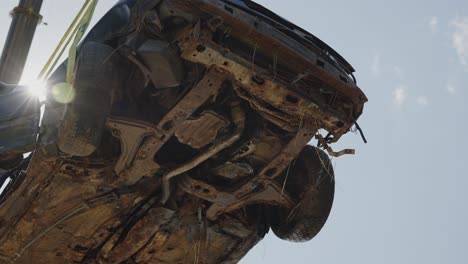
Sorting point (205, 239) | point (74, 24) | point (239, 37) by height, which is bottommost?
point (205, 239)

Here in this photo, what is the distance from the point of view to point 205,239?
19.0 ft

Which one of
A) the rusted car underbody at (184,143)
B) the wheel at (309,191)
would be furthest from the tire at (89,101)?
the wheel at (309,191)

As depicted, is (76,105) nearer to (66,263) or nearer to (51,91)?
(51,91)

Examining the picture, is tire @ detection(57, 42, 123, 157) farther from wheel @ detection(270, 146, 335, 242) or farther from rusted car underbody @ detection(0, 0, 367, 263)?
wheel @ detection(270, 146, 335, 242)

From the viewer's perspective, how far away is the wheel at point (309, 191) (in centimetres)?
553

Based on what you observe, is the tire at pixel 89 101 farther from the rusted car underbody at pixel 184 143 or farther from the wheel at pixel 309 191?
the wheel at pixel 309 191

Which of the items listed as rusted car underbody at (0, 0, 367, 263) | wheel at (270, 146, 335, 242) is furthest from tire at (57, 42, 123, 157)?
wheel at (270, 146, 335, 242)

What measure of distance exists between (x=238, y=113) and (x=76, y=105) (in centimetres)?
115

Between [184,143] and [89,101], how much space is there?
83 cm

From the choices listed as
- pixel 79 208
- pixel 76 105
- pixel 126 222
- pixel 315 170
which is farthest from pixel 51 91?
pixel 315 170

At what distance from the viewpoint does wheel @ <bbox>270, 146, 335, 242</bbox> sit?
5527 mm

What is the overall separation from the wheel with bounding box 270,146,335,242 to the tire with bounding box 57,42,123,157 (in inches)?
69.5

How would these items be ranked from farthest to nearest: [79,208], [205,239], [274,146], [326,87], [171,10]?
[205,239], [79,208], [274,146], [326,87], [171,10]

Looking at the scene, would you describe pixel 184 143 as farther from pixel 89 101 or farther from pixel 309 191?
pixel 309 191
